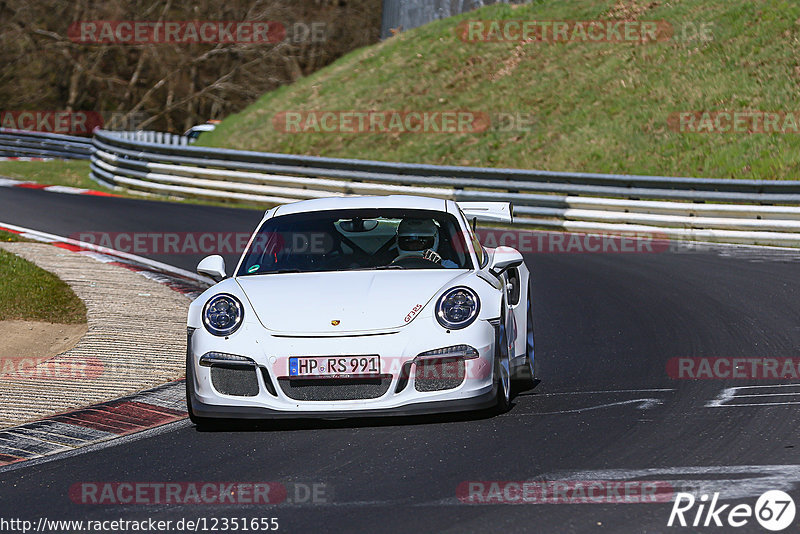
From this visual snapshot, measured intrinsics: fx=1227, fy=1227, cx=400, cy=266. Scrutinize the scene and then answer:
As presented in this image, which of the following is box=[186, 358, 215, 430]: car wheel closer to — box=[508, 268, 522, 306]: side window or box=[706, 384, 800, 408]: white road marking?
box=[508, 268, 522, 306]: side window

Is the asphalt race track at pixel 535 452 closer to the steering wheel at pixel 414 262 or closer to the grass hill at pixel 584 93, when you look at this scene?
the steering wheel at pixel 414 262

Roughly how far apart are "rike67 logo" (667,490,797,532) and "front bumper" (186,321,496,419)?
1.80 m

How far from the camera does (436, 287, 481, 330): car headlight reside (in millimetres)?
6605

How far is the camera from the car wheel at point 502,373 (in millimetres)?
6699

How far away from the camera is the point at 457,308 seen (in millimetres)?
6691

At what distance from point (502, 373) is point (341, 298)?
984 millimetres

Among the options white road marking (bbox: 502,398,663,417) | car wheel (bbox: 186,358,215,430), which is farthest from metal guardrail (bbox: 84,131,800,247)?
car wheel (bbox: 186,358,215,430)

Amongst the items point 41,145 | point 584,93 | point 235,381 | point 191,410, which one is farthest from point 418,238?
point 41,145

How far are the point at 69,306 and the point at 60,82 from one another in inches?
1416

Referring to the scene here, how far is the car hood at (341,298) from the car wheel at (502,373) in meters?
0.44

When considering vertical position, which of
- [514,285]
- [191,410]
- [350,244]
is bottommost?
[191,410]

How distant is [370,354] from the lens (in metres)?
6.43

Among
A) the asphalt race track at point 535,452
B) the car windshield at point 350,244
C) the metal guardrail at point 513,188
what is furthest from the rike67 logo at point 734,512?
the metal guardrail at point 513,188

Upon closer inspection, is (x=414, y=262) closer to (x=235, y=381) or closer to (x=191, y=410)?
(x=235, y=381)
